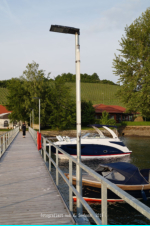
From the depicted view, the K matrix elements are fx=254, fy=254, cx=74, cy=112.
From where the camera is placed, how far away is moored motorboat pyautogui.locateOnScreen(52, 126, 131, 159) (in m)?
23.5

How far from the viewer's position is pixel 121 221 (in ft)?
32.2

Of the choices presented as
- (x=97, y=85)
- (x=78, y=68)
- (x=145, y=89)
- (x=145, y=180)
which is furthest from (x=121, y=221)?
(x=97, y=85)

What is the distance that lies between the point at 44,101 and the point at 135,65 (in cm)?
2546

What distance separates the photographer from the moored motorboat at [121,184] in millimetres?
11312

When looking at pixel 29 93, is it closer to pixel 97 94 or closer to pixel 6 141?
pixel 6 141

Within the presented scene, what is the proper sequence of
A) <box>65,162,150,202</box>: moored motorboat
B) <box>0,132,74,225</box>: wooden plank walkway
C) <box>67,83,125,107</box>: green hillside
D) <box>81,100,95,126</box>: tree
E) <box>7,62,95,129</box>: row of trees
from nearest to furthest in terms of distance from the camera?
<box>0,132,74,225</box>: wooden plank walkway
<box>65,162,150,202</box>: moored motorboat
<box>7,62,95,129</box>: row of trees
<box>81,100,95,126</box>: tree
<box>67,83,125,107</box>: green hillside

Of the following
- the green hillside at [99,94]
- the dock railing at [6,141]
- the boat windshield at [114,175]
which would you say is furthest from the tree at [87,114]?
the boat windshield at [114,175]

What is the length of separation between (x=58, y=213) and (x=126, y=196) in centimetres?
305

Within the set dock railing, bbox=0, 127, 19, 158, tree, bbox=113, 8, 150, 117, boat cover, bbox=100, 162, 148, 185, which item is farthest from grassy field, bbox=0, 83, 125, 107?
boat cover, bbox=100, 162, 148, 185

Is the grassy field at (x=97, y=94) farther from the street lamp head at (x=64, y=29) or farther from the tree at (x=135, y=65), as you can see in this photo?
the street lamp head at (x=64, y=29)

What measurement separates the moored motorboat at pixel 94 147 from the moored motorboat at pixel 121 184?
1139 cm

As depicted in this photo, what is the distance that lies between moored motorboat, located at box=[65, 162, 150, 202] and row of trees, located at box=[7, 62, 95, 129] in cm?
4841

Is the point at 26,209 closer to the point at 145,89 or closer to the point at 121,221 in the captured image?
the point at 121,221

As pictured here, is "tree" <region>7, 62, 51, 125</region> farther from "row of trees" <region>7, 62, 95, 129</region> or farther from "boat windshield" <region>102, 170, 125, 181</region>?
"boat windshield" <region>102, 170, 125, 181</region>
